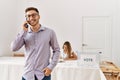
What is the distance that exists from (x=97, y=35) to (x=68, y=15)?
42.2 inches

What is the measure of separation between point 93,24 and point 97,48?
2.42 feet

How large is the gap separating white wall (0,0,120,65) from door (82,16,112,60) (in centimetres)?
12

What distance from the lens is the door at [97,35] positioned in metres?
5.31

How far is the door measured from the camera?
5.31 m

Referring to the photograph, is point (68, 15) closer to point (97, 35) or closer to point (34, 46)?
point (97, 35)

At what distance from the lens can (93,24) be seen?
542 centimetres

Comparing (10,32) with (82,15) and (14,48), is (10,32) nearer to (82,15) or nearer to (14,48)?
(82,15)

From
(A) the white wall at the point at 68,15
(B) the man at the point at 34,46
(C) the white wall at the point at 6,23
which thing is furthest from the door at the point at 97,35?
(B) the man at the point at 34,46

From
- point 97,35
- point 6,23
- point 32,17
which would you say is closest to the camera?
point 32,17

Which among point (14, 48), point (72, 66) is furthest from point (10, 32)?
point (14, 48)

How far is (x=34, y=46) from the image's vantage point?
5.22 feet

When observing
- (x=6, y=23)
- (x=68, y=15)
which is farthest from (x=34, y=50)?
(x=68, y=15)

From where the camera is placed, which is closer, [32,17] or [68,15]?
[32,17]

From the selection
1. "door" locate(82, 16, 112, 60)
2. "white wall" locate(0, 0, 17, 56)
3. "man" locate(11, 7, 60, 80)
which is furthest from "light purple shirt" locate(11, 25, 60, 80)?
"door" locate(82, 16, 112, 60)
